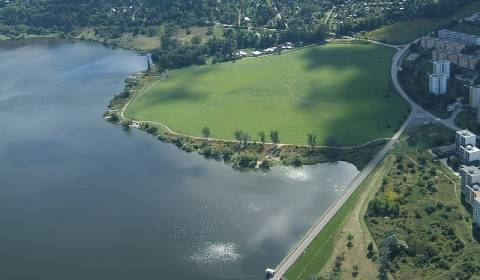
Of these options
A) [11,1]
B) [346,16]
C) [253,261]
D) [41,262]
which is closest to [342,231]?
[253,261]

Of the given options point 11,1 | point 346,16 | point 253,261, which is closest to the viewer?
point 253,261

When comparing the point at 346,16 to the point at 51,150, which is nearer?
the point at 51,150

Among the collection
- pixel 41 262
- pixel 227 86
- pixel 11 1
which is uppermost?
pixel 11 1

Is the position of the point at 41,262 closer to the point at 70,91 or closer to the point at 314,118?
the point at 314,118

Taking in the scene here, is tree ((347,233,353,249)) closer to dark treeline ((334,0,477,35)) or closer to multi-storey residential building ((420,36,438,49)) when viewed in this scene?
multi-storey residential building ((420,36,438,49))

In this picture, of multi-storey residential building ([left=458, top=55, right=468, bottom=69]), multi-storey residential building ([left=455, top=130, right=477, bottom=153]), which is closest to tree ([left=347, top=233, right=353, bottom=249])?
multi-storey residential building ([left=455, top=130, right=477, bottom=153])

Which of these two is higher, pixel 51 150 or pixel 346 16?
pixel 346 16

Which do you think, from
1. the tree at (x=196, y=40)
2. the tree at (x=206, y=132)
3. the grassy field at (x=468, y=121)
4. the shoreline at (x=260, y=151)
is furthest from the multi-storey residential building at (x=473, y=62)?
the tree at (x=196, y=40)

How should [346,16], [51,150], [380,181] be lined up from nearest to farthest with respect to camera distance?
[380,181] → [51,150] → [346,16]
